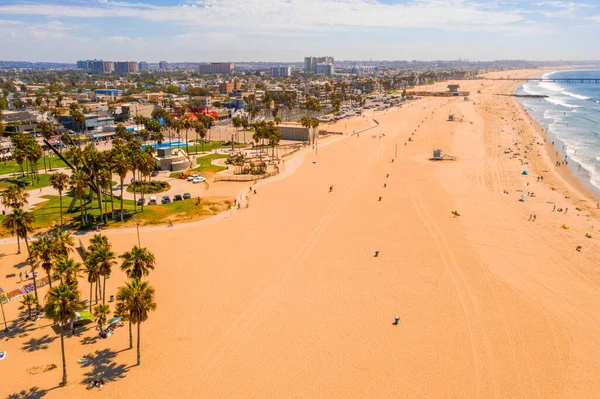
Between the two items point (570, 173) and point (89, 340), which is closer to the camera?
point (89, 340)

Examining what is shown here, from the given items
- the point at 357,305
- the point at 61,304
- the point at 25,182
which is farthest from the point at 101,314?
the point at 25,182

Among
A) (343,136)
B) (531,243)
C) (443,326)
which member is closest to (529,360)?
(443,326)


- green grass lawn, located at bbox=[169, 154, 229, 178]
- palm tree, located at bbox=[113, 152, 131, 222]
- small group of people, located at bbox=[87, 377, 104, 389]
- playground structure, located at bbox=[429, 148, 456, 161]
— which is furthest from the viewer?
playground structure, located at bbox=[429, 148, 456, 161]

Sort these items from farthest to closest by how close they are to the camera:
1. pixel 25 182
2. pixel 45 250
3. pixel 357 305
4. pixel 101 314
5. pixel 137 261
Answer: pixel 25 182, pixel 357 305, pixel 101 314, pixel 45 250, pixel 137 261

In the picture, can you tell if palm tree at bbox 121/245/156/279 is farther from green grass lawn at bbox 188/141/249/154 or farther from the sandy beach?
green grass lawn at bbox 188/141/249/154

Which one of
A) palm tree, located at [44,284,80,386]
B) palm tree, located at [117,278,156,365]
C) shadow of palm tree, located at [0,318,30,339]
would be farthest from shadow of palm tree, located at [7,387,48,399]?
palm tree, located at [117,278,156,365]

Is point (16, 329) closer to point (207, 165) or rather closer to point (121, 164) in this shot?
point (121, 164)
